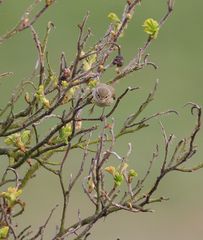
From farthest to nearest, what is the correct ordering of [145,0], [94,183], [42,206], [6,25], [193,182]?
1. [145,0]
2. [6,25]
3. [193,182]
4. [42,206]
5. [94,183]

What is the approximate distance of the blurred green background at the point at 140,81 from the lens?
9.80 m

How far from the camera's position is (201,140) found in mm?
11312

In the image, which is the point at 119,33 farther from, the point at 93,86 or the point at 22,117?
the point at 22,117

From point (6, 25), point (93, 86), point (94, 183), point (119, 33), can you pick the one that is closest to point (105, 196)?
point (94, 183)

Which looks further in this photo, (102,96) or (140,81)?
(140,81)

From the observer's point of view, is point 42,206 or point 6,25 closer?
point 42,206

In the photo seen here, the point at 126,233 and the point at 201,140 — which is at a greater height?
the point at 201,140

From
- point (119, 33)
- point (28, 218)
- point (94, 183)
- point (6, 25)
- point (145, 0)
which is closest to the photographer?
point (94, 183)

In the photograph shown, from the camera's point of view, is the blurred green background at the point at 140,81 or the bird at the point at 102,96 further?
the blurred green background at the point at 140,81

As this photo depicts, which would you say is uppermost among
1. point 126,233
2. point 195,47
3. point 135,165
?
point 195,47

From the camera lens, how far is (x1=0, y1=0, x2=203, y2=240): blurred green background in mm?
9805

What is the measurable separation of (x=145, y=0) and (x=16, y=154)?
1100 centimetres

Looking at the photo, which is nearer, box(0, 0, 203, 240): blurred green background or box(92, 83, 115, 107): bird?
box(92, 83, 115, 107): bird

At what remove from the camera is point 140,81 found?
474 inches
